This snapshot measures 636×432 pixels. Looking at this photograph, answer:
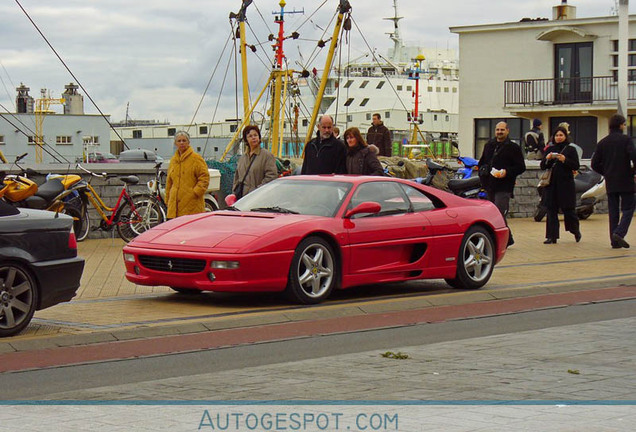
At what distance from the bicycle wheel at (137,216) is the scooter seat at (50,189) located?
108cm

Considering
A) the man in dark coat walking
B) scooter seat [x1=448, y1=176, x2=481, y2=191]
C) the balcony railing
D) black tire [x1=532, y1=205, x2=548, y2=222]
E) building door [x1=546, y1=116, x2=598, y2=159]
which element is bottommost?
black tire [x1=532, y1=205, x2=548, y2=222]

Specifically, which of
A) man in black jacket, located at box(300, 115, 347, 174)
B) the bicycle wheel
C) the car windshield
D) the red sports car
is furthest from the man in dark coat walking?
the car windshield

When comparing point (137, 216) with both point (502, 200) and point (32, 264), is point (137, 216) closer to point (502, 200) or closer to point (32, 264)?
point (502, 200)

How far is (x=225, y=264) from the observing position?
11.4 m

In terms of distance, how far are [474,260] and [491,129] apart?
1814 inches

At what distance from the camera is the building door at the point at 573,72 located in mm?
54737

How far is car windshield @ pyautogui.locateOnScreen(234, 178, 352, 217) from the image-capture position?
12484 mm

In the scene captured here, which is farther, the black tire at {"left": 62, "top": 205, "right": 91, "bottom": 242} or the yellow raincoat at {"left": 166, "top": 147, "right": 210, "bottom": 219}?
the black tire at {"left": 62, "top": 205, "right": 91, "bottom": 242}

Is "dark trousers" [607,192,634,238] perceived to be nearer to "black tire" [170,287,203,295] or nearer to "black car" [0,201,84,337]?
"black tire" [170,287,203,295]

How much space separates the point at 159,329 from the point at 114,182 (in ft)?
33.9

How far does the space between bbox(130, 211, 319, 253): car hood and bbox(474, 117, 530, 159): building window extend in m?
46.4

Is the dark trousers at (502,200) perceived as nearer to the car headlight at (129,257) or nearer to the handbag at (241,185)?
the handbag at (241,185)

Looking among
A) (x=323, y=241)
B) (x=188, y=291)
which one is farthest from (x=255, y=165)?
(x=323, y=241)

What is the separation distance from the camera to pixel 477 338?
9.89m
